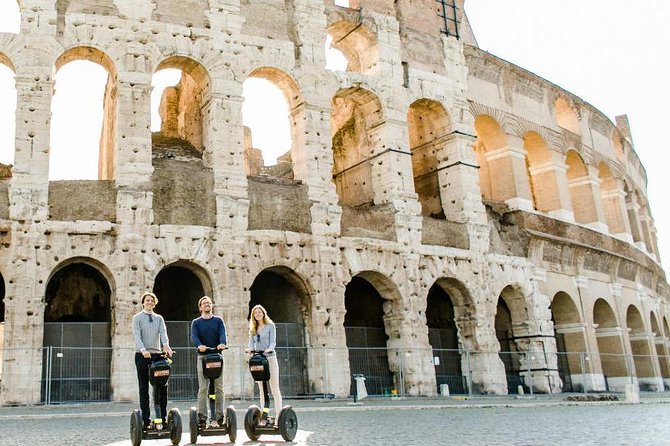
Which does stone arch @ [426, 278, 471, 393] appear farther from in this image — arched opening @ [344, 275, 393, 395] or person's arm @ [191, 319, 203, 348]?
person's arm @ [191, 319, 203, 348]

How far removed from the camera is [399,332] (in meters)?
17.1

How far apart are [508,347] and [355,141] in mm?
7244

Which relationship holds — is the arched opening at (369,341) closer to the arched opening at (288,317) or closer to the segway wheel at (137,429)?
the arched opening at (288,317)

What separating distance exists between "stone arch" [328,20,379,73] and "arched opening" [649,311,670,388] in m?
15.1

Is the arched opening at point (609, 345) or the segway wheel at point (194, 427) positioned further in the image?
the arched opening at point (609, 345)

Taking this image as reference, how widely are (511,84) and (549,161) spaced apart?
2.74m

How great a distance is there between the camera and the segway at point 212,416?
6598mm

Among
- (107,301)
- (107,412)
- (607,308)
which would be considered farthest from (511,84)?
(107,412)

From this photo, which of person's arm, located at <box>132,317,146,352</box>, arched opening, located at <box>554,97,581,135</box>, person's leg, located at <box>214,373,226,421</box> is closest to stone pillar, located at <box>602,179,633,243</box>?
arched opening, located at <box>554,97,581,135</box>

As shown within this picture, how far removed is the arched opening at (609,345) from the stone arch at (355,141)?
901 centimetres

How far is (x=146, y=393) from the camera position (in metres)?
6.56

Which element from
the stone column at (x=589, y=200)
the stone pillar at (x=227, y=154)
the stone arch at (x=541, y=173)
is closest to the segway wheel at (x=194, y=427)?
the stone pillar at (x=227, y=154)

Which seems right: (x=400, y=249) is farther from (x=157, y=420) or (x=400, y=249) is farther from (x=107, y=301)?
(x=157, y=420)

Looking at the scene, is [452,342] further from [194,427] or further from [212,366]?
[194,427]
